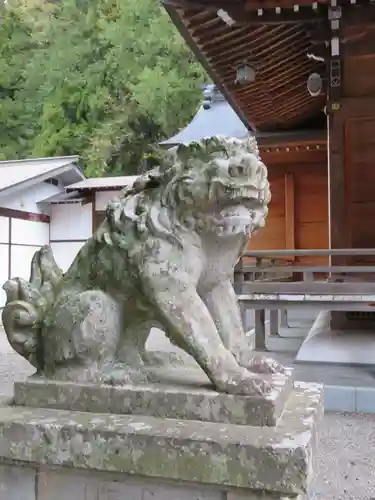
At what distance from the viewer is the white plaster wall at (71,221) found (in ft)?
39.9

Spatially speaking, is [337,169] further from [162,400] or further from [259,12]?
[162,400]

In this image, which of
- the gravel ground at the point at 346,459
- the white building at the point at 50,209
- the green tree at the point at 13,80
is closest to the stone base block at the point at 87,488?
the gravel ground at the point at 346,459

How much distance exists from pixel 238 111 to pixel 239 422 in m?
7.59

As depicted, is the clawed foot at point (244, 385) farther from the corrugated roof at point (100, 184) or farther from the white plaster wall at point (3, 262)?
the corrugated roof at point (100, 184)

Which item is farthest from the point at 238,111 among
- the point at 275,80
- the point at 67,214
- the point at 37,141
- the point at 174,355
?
the point at 37,141

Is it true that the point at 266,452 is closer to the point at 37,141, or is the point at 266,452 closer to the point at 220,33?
the point at 220,33

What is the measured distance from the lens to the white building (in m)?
11.2

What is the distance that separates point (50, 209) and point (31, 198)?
69 centimetres

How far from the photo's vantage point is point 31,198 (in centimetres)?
1182

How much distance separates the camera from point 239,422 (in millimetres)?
1534

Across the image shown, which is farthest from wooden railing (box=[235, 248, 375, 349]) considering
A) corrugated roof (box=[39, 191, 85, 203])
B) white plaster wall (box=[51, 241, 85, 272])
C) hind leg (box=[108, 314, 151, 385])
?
corrugated roof (box=[39, 191, 85, 203])

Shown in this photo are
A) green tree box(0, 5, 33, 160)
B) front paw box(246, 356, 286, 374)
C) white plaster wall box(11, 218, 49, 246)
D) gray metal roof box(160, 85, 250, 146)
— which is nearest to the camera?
front paw box(246, 356, 286, 374)

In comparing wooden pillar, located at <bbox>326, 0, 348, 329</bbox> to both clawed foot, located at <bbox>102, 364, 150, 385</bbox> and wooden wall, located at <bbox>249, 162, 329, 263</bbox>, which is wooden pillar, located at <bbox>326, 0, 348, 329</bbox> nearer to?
wooden wall, located at <bbox>249, 162, 329, 263</bbox>

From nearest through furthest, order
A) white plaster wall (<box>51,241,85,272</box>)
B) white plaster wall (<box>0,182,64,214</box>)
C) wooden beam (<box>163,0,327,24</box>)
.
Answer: wooden beam (<box>163,0,327,24</box>)
white plaster wall (<box>0,182,64,214</box>)
white plaster wall (<box>51,241,85,272</box>)
